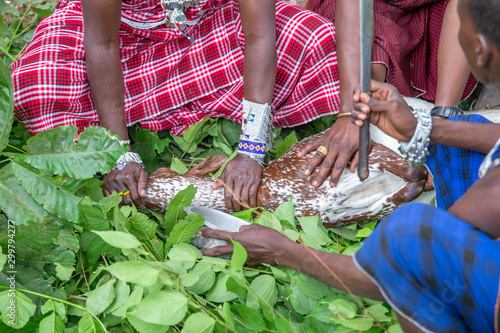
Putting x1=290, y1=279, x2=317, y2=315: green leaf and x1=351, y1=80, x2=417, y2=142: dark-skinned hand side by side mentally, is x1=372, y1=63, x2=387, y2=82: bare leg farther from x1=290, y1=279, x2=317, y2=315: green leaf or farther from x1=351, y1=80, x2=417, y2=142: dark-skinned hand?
x1=290, y1=279, x2=317, y2=315: green leaf

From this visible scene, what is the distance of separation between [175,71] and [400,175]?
42.9 inches

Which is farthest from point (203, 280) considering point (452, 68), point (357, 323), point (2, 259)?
point (452, 68)

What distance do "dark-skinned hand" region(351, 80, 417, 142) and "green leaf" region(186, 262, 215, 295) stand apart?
67 centimetres

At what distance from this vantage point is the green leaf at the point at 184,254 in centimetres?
152

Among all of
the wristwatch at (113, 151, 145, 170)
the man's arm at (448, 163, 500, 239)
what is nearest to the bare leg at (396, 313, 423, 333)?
the man's arm at (448, 163, 500, 239)

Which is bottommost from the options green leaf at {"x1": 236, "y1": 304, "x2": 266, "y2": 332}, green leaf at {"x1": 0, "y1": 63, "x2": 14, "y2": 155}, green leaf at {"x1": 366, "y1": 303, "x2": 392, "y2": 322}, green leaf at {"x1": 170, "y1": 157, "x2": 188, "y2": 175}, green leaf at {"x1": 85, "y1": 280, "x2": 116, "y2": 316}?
green leaf at {"x1": 85, "y1": 280, "x2": 116, "y2": 316}

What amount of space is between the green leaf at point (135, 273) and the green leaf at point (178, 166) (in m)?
0.78

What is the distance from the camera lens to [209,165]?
6.53 feet

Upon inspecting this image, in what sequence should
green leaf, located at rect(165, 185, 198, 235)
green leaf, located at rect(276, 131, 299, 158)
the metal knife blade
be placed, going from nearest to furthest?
green leaf, located at rect(165, 185, 198, 235) < the metal knife blade < green leaf, located at rect(276, 131, 299, 158)

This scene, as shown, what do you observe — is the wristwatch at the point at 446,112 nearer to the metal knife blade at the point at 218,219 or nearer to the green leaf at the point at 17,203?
the metal knife blade at the point at 218,219

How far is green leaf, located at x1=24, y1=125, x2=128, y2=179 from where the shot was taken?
1512 millimetres

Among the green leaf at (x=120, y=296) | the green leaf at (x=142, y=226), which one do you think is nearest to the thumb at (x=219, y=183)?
the green leaf at (x=142, y=226)

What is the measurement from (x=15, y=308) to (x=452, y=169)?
4.54 feet

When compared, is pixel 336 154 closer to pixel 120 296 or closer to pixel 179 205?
pixel 179 205
